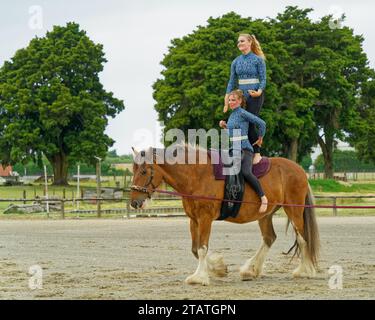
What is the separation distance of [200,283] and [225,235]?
1065 centimetres

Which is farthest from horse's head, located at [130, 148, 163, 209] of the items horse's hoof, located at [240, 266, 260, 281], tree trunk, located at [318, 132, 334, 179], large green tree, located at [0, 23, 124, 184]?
tree trunk, located at [318, 132, 334, 179]

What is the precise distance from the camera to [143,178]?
1065 centimetres

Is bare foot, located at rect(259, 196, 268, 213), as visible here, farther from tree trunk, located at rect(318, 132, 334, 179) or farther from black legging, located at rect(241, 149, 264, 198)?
tree trunk, located at rect(318, 132, 334, 179)

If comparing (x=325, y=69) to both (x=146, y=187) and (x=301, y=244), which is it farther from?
(x=146, y=187)

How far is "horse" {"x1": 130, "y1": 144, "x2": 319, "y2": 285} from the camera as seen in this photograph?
34.9ft

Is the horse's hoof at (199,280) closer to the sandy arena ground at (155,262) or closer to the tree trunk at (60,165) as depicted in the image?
the sandy arena ground at (155,262)

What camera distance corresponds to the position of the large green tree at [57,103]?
2322 inches

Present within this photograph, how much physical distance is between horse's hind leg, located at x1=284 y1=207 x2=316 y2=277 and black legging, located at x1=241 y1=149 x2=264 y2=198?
40.1 inches

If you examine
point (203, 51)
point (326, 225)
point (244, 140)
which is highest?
point (203, 51)

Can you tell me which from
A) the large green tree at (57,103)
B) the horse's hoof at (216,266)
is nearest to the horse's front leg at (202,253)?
the horse's hoof at (216,266)

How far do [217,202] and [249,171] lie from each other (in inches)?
27.6
